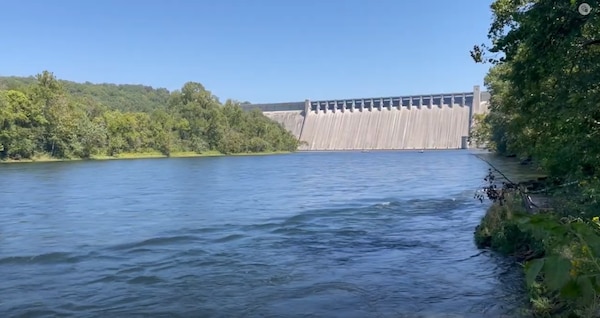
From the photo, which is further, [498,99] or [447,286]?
[498,99]

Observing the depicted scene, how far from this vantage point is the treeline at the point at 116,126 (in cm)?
7338

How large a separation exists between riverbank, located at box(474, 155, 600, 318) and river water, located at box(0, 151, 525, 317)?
62cm

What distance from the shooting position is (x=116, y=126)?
89438 millimetres

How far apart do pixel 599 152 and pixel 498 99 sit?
3203cm

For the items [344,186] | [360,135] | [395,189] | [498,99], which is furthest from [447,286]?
[360,135]

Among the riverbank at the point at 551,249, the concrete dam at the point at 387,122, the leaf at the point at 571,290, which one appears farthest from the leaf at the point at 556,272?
the concrete dam at the point at 387,122

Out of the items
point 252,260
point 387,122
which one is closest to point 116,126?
point 387,122

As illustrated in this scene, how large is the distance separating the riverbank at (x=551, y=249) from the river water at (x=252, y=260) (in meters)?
0.62

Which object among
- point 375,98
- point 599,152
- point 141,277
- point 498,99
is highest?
point 375,98

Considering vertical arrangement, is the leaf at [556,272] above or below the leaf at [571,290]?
above

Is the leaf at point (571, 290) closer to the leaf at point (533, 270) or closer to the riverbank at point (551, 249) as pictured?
the riverbank at point (551, 249)

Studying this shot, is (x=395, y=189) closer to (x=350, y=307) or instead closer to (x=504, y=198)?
(x=504, y=198)

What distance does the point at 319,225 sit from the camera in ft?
60.6

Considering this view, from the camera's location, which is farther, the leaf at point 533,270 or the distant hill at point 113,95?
the distant hill at point 113,95
